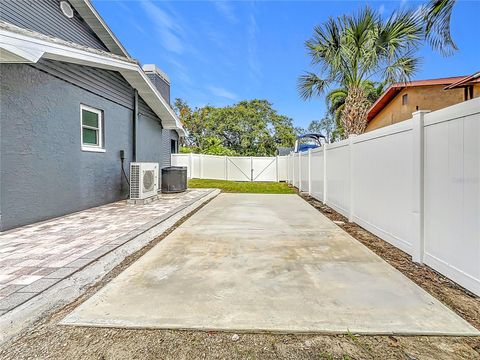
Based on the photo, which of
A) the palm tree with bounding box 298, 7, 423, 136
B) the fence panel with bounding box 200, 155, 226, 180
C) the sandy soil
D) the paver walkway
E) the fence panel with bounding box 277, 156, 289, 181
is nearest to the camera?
the sandy soil

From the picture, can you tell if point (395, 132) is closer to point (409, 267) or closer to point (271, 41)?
point (409, 267)

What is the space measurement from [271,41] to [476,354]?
1904cm

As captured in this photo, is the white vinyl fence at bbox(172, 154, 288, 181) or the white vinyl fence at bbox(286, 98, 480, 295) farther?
the white vinyl fence at bbox(172, 154, 288, 181)

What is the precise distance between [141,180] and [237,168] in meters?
14.3

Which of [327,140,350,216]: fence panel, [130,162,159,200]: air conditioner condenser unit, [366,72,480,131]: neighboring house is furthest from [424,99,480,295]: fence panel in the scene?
[366,72,480,131]: neighboring house

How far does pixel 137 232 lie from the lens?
4.63 meters

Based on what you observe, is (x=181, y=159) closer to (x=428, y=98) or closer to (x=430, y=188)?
(x=428, y=98)

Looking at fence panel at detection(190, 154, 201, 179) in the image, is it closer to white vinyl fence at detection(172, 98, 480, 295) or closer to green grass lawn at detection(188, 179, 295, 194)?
green grass lawn at detection(188, 179, 295, 194)

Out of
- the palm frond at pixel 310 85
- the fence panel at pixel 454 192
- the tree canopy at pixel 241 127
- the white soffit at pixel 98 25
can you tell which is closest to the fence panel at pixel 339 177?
the fence panel at pixel 454 192

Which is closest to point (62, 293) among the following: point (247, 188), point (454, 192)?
point (454, 192)

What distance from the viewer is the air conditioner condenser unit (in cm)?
749

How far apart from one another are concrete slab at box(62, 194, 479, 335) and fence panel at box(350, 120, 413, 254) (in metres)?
0.59

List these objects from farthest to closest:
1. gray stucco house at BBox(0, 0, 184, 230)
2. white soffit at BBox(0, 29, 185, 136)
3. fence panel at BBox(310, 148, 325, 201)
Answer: fence panel at BBox(310, 148, 325, 201) → gray stucco house at BBox(0, 0, 184, 230) → white soffit at BBox(0, 29, 185, 136)

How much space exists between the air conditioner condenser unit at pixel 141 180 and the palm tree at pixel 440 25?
680 centimetres
